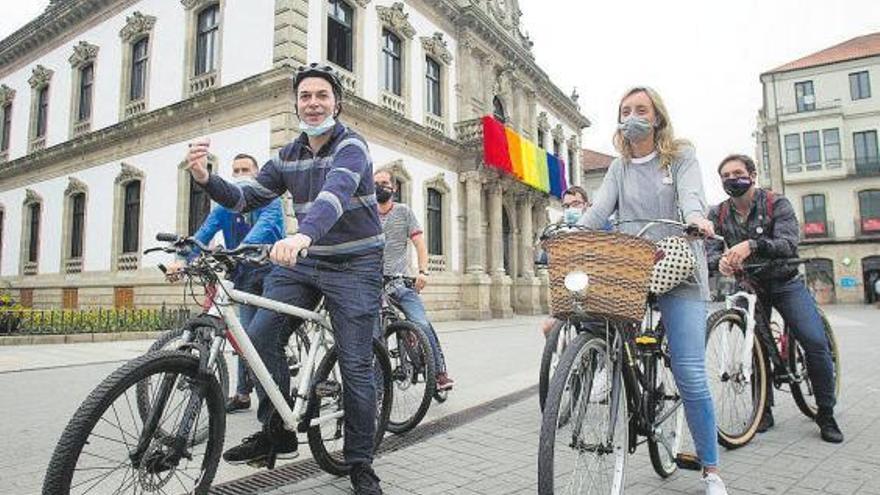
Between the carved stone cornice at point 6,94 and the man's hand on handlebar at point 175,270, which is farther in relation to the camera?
the carved stone cornice at point 6,94

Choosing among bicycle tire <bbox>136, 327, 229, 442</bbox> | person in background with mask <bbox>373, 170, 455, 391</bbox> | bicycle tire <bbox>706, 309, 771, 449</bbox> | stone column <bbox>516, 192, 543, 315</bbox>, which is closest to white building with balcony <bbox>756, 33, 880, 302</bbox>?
stone column <bbox>516, 192, 543, 315</bbox>

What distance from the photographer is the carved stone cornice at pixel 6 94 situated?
2447cm

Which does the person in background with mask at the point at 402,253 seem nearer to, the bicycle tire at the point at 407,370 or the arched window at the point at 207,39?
the bicycle tire at the point at 407,370

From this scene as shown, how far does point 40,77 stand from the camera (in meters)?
22.8

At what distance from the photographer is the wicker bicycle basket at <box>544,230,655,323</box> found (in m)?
2.36

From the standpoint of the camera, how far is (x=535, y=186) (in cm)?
2339

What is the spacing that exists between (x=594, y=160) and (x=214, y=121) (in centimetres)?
4096

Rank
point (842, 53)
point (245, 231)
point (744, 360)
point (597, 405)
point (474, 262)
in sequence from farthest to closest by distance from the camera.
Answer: point (842, 53), point (474, 262), point (245, 231), point (744, 360), point (597, 405)

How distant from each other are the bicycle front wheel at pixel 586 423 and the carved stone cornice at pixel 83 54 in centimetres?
2311

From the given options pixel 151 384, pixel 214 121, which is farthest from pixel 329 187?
pixel 214 121

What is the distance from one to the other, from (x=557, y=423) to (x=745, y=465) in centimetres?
194

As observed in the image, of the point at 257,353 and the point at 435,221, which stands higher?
the point at 435,221

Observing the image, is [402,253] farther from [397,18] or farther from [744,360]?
[397,18]

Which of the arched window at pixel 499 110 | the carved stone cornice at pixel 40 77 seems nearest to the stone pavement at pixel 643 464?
the arched window at pixel 499 110
